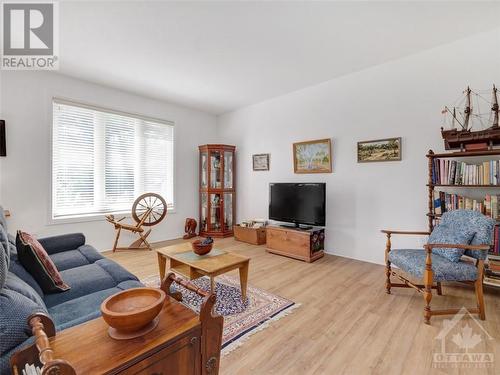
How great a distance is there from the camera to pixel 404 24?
247 centimetres

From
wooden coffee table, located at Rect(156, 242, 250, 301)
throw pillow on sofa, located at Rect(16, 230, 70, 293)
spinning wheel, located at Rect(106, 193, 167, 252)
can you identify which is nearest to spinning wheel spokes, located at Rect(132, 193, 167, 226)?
spinning wheel, located at Rect(106, 193, 167, 252)

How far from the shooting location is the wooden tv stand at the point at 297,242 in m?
3.50

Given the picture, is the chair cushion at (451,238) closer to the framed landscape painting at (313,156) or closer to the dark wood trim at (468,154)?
the dark wood trim at (468,154)

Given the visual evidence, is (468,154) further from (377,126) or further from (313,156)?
(313,156)

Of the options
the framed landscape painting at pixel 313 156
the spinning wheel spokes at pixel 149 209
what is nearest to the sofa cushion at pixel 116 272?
the spinning wheel spokes at pixel 149 209

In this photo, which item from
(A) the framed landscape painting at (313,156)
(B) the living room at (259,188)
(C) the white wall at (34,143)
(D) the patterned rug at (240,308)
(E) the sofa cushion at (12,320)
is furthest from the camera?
(A) the framed landscape painting at (313,156)

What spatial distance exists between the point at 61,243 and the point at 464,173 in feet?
14.2

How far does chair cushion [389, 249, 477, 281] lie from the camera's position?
6.54ft

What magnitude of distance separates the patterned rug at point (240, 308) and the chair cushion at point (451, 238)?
1.47 m

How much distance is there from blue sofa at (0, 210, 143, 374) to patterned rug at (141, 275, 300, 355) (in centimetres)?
62

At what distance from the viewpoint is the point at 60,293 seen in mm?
1681

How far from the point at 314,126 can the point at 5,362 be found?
4.05 m

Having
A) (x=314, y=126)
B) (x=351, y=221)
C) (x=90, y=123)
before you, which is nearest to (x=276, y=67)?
(x=314, y=126)

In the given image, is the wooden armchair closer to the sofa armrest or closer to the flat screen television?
the flat screen television
